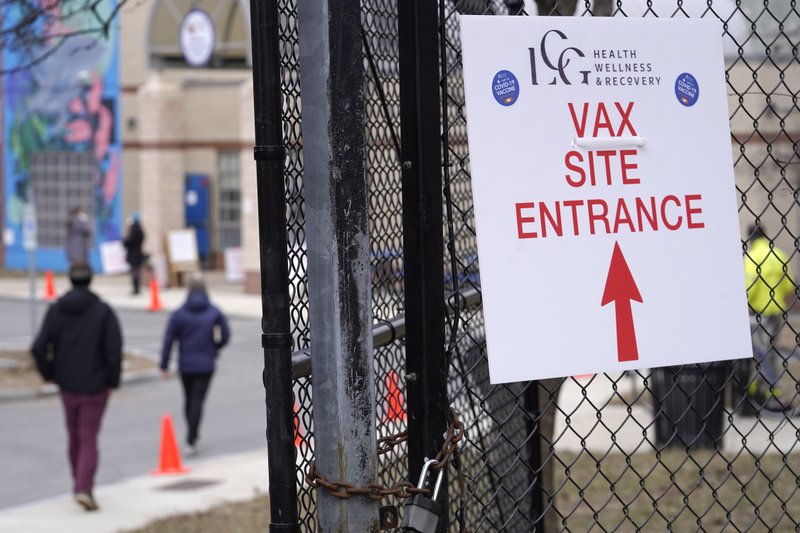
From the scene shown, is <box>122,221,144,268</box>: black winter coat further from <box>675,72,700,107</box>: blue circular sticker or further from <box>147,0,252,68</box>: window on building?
<box>675,72,700,107</box>: blue circular sticker

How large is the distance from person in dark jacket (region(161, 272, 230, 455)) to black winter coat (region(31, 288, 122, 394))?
188cm

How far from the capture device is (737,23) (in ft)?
29.5

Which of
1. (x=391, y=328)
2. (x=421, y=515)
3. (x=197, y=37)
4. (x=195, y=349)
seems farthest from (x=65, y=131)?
(x=421, y=515)

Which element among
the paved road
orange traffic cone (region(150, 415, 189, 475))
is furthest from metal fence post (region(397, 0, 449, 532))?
orange traffic cone (region(150, 415, 189, 475))

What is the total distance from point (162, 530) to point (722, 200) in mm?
6032

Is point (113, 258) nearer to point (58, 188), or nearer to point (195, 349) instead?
point (58, 188)

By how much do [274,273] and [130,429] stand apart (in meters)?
10.8

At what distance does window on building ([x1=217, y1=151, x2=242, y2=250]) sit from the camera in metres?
32.6

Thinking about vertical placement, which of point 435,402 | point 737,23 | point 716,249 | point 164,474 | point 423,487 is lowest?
point 164,474

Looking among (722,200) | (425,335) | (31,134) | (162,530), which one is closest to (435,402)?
(425,335)

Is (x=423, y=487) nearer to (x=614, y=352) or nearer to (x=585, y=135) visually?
(x=614, y=352)

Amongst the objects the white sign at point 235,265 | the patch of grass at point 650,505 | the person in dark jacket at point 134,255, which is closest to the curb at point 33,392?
the patch of grass at point 650,505

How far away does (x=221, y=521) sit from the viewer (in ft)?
27.9

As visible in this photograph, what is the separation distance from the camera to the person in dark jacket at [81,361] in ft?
31.3
